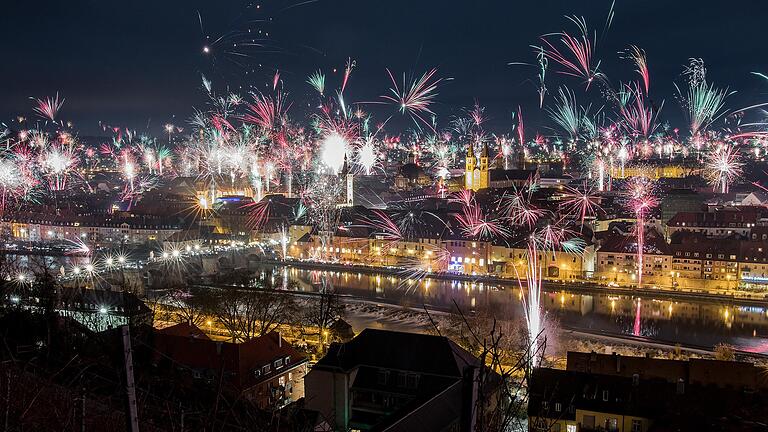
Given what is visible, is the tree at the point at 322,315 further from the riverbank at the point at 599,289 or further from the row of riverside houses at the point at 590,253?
the row of riverside houses at the point at 590,253

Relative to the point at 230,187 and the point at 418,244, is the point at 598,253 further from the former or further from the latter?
the point at 230,187

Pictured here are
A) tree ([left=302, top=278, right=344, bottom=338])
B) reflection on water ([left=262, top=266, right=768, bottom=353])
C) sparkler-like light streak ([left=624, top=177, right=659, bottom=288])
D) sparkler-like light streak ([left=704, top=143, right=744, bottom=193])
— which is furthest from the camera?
sparkler-like light streak ([left=704, top=143, right=744, bottom=193])

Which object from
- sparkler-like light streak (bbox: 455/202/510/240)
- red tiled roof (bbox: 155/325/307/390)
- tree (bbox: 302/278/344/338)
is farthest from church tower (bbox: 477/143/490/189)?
red tiled roof (bbox: 155/325/307/390)

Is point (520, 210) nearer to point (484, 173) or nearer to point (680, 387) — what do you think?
point (484, 173)

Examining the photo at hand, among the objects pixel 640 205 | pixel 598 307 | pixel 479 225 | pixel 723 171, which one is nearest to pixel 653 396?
pixel 598 307

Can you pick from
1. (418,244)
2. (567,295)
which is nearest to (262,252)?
(418,244)

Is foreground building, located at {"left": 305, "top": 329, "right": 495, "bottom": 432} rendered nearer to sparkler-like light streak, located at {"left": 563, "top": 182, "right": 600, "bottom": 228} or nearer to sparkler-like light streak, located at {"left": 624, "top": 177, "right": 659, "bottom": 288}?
sparkler-like light streak, located at {"left": 624, "top": 177, "right": 659, "bottom": 288}

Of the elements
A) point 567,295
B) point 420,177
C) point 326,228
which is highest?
point 420,177

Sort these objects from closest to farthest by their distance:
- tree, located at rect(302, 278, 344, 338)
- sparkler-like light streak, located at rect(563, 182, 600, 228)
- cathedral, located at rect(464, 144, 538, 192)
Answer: tree, located at rect(302, 278, 344, 338), sparkler-like light streak, located at rect(563, 182, 600, 228), cathedral, located at rect(464, 144, 538, 192)

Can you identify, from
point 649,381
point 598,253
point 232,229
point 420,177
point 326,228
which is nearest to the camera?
point 649,381
